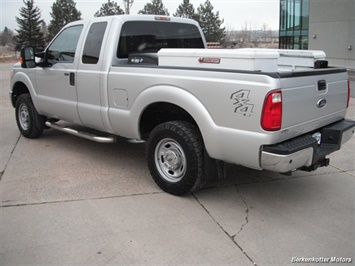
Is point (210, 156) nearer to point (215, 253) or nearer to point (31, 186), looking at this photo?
point (215, 253)

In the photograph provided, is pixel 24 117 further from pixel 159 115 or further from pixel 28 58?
pixel 159 115

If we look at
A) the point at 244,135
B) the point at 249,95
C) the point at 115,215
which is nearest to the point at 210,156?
the point at 244,135

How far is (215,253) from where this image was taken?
3.30 metres

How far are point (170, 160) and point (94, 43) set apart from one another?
6.54ft

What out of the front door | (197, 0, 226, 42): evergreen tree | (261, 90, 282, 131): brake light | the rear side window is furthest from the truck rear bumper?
(197, 0, 226, 42): evergreen tree

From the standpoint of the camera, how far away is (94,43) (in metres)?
5.22

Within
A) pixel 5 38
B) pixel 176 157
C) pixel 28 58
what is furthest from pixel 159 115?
pixel 5 38

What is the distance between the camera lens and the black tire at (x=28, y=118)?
22.1 ft

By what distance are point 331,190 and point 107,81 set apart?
3.02m

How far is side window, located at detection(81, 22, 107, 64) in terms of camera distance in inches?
202

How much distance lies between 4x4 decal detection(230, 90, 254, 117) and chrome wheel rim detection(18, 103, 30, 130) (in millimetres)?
4570

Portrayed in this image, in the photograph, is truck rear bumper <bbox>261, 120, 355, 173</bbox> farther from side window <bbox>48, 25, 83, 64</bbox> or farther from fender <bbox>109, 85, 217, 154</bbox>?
side window <bbox>48, 25, 83, 64</bbox>

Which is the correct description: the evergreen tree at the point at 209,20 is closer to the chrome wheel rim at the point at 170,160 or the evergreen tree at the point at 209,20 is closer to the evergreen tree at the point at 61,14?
the evergreen tree at the point at 61,14

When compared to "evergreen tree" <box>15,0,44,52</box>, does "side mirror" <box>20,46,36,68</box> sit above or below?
below
